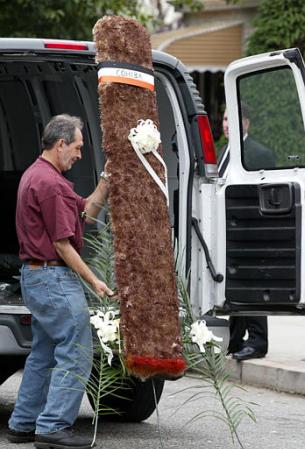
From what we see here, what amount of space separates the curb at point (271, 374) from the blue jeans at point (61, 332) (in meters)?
3.03

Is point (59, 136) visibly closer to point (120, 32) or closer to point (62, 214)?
point (62, 214)

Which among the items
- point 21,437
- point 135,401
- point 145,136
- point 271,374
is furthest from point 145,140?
point 271,374

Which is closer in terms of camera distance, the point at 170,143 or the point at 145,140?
the point at 145,140

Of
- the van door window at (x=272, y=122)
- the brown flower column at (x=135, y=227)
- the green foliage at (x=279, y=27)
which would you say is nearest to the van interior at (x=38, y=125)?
the van door window at (x=272, y=122)

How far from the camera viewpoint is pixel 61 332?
24.1ft

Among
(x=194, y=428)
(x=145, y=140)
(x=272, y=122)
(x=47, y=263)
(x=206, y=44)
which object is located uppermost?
(x=206, y=44)

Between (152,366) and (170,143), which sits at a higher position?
(170,143)

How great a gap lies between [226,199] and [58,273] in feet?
3.90

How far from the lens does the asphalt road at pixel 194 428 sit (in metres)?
7.92

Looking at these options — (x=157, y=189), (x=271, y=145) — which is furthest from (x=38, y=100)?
(x=157, y=189)

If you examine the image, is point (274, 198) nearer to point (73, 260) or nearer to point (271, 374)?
point (73, 260)

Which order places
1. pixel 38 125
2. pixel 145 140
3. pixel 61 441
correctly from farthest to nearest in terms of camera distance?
Answer: pixel 38 125 < pixel 61 441 < pixel 145 140

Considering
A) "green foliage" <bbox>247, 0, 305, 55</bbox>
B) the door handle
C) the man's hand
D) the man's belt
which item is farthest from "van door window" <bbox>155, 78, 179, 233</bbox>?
"green foliage" <bbox>247, 0, 305, 55</bbox>

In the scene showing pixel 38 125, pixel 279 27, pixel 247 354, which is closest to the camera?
pixel 38 125
